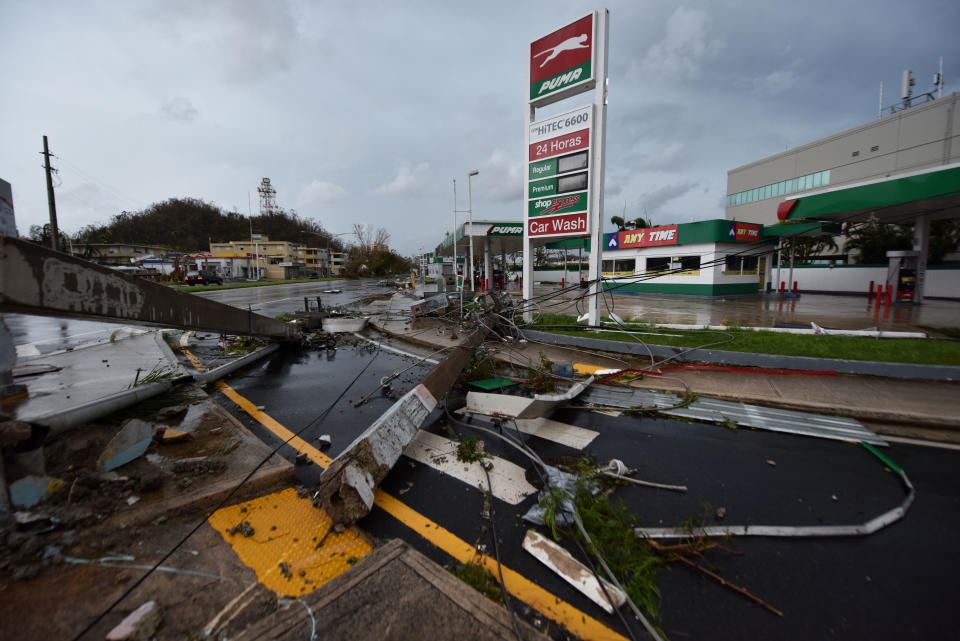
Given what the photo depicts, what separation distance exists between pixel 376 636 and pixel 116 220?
135m

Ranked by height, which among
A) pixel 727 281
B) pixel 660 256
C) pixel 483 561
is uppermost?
pixel 660 256

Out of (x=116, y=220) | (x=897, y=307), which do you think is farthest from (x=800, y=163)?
(x=116, y=220)

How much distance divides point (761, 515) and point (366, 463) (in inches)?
113

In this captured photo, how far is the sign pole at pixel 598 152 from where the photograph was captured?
27.6ft

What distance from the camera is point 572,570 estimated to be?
7.14 feet

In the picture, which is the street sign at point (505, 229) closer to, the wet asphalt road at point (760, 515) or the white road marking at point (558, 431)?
the wet asphalt road at point (760, 515)

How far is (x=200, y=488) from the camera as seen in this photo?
2.90 metres

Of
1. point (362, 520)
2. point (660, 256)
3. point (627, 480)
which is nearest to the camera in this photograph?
point (362, 520)

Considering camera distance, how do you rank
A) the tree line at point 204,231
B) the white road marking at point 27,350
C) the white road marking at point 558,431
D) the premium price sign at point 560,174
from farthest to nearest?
1. the tree line at point 204,231
2. the premium price sign at point 560,174
3. the white road marking at point 27,350
4. the white road marking at point 558,431

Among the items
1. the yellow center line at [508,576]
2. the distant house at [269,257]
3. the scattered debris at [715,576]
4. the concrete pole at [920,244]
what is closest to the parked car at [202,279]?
the distant house at [269,257]

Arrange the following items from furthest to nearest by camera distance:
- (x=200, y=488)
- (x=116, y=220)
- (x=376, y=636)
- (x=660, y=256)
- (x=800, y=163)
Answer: (x=116, y=220), (x=800, y=163), (x=660, y=256), (x=200, y=488), (x=376, y=636)

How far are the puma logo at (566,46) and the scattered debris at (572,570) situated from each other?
10.1 metres

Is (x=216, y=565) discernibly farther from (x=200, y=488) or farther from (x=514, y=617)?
(x=514, y=617)

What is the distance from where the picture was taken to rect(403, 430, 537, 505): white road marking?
10.0 ft
